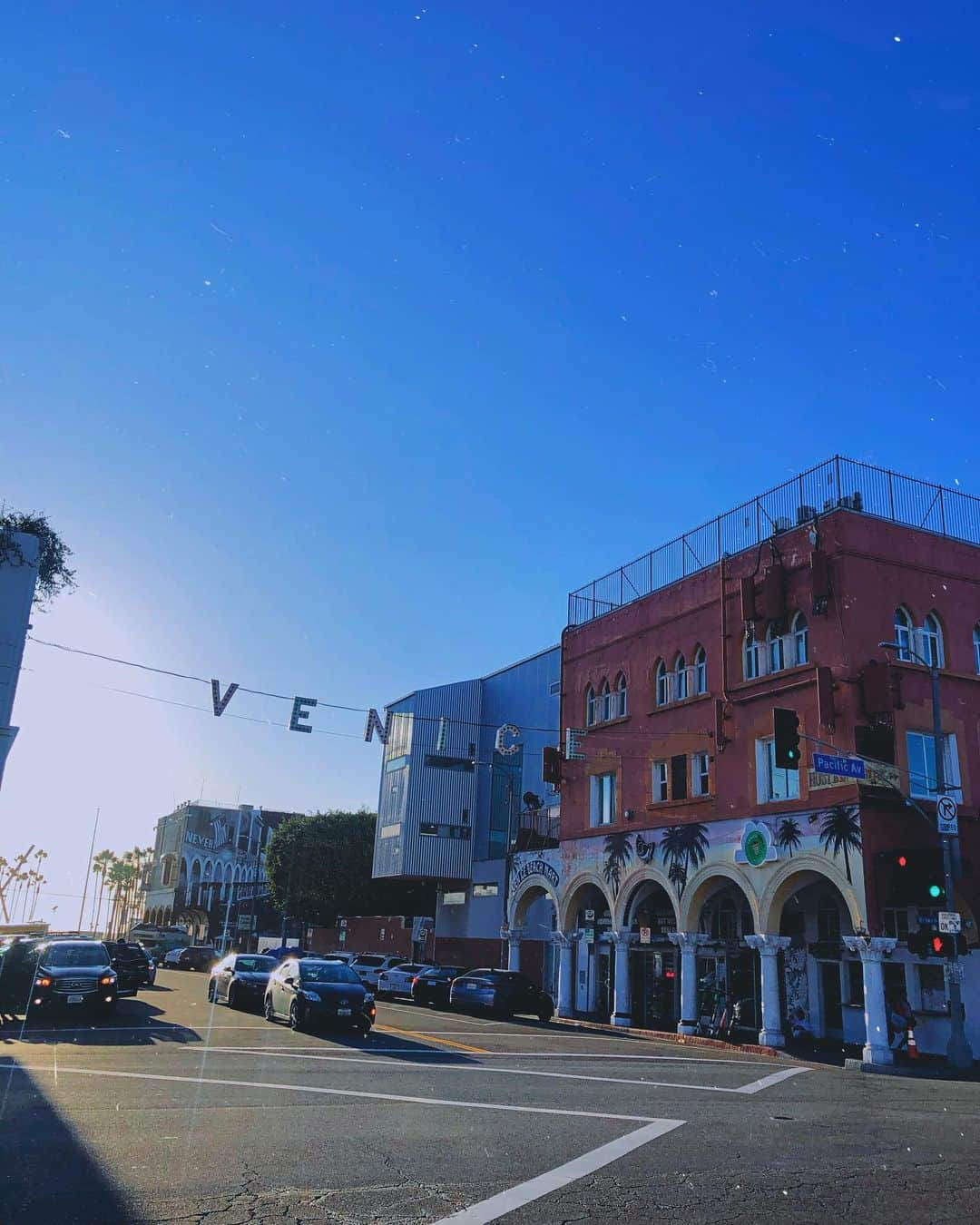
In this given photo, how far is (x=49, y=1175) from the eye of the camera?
7688 mm

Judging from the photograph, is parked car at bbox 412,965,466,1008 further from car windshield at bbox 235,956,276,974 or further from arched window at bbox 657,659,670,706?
arched window at bbox 657,659,670,706

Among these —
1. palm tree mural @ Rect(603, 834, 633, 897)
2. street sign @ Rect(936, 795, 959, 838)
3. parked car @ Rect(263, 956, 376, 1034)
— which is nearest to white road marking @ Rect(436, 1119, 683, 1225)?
parked car @ Rect(263, 956, 376, 1034)

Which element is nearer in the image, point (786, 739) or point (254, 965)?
point (786, 739)

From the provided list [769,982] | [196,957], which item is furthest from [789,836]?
[196,957]

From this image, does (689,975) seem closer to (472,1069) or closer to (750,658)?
(750,658)

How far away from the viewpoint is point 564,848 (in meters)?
36.4

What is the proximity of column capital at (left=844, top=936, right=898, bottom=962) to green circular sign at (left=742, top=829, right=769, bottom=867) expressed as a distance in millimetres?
3599

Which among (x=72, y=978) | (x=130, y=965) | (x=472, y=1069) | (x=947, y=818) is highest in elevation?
(x=947, y=818)

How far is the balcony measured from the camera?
38906 mm

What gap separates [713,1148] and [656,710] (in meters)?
23.0

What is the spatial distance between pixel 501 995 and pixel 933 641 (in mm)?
16807

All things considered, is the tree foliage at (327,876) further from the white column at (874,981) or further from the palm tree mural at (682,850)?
the white column at (874,981)

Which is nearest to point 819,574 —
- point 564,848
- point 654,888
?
point 654,888

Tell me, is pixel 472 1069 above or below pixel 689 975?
below
